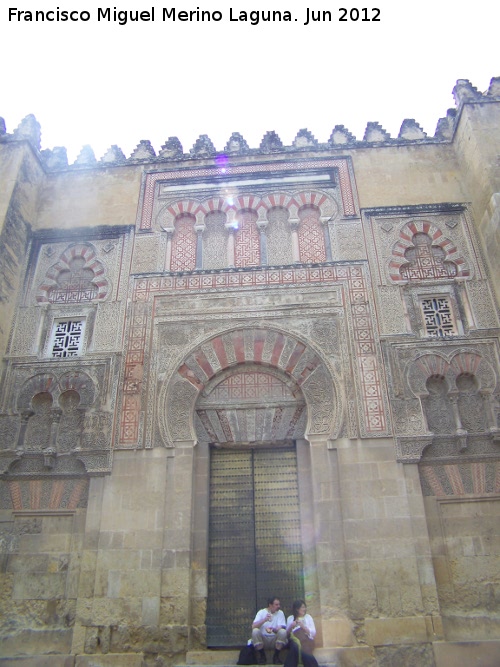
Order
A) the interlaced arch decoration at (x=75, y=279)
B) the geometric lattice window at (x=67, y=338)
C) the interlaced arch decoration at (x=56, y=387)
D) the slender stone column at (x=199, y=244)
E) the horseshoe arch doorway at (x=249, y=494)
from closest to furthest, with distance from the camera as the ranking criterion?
the horseshoe arch doorway at (x=249, y=494)
the interlaced arch decoration at (x=56, y=387)
the geometric lattice window at (x=67, y=338)
the interlaced arch decoration at (x=75, y=279)
the slender stone column at (x=199, y=244)

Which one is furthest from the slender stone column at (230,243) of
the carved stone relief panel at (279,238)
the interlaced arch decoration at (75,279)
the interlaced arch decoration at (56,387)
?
the interlaced arch decoration at (56,387)

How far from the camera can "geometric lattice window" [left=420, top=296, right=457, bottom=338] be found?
7.14 m

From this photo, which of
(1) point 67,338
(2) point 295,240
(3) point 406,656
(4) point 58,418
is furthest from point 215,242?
(3) point 406,656

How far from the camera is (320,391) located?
22.3 ft

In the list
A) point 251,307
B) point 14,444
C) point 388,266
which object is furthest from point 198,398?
point 388,266

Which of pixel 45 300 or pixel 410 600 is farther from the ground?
pixel 45 300

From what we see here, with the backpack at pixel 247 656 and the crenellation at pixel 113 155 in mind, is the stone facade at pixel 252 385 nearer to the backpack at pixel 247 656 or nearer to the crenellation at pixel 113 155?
the crenellation at pixel 113 155

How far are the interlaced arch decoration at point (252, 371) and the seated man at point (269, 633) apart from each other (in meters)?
2.02

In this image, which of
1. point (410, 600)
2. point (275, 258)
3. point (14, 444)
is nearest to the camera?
point (410, 600)

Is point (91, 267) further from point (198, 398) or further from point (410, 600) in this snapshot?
point (410, 600)

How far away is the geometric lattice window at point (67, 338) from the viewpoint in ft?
24.3

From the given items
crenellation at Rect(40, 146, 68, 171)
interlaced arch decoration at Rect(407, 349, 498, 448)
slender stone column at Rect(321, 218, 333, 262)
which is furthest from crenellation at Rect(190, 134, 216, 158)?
interlaced arch decoration at Rect(407, 349, 498, 448)

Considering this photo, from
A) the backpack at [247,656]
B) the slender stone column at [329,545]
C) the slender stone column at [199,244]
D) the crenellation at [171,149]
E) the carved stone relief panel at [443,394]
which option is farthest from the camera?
the crenellation at [171,149]

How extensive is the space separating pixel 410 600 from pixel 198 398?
10.9 feet
